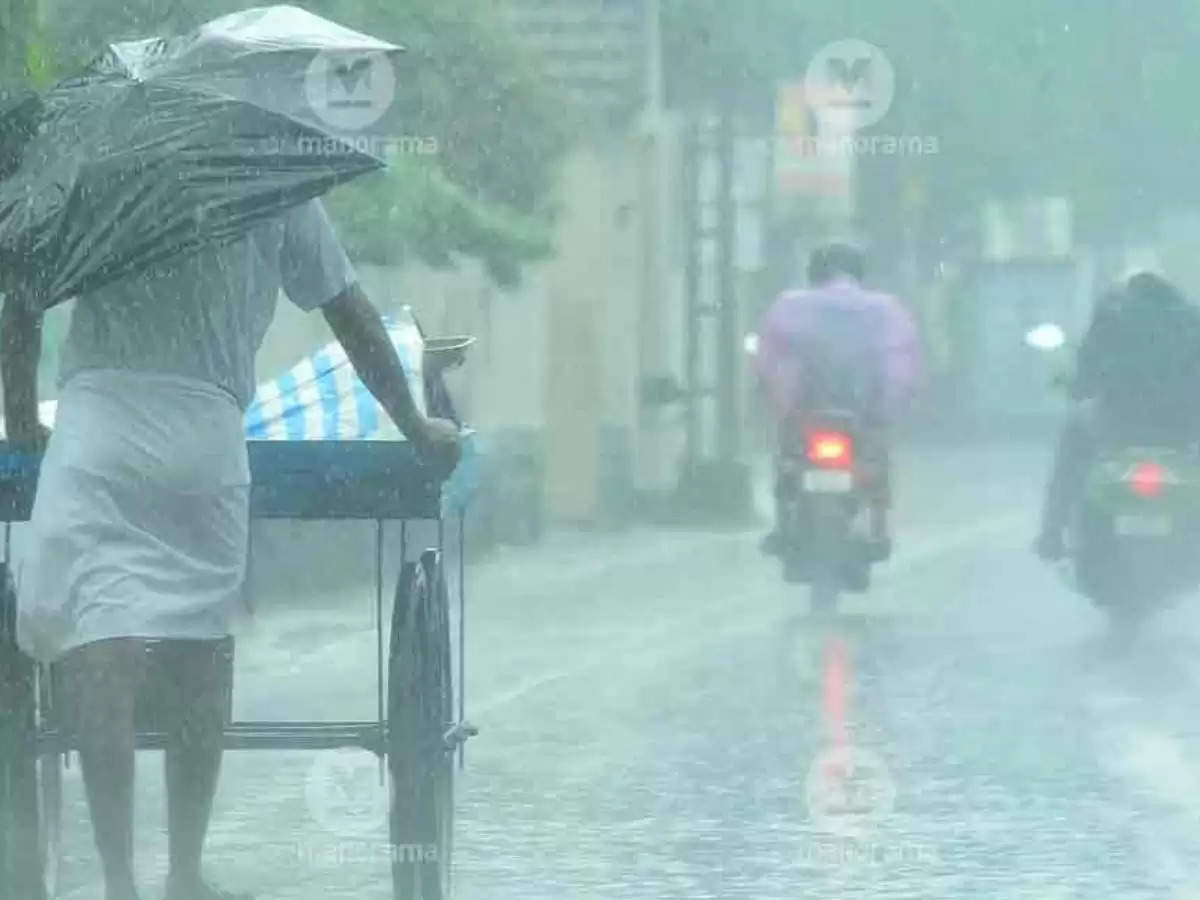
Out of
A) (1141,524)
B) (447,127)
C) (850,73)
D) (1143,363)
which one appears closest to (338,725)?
(1141,524)

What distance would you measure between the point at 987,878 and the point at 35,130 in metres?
2.99

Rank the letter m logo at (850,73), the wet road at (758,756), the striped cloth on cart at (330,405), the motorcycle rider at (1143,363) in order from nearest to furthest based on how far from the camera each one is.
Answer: the striped cloth on cart at (330,405), the wet road at (758,756), the motorcycle rider at (1143,363), the letter m logo at (850,73)

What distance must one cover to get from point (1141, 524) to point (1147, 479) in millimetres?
200

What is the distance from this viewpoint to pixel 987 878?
26.0ft

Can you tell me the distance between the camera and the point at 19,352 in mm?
6352

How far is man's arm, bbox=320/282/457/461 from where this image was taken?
6.50 m

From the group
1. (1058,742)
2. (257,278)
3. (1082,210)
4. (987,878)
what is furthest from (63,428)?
(1082,210)

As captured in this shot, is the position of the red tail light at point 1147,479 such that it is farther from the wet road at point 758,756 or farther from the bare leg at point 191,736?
the bare leg at point 191,736

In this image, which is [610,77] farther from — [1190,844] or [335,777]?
[1190,844]

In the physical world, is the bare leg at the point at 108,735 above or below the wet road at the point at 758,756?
above

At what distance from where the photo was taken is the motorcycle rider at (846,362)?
632 inches

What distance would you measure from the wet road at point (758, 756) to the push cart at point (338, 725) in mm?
1110

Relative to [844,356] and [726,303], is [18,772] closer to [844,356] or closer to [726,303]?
[844,356]

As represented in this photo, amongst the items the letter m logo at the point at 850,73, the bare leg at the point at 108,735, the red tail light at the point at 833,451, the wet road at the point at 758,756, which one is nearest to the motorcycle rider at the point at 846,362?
the red tail light at the point at 833,451
